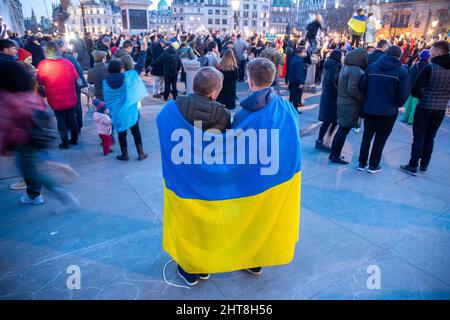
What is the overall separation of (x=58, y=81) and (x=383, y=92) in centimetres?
551

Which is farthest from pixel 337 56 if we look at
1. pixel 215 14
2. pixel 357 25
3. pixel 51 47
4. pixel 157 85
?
pixel 215 14

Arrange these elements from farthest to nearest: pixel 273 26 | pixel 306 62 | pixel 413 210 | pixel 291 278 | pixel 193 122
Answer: pixel 273 26 < pixel 306 62 < pixel 413 210 < pixel 291 278 < pixel 193 122

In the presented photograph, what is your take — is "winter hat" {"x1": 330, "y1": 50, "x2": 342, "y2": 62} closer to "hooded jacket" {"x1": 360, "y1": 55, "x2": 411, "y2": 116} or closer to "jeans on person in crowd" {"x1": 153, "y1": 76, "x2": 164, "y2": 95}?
"hooded jacket" {"x1": 360, "y1": 55, "x2": 411, "y2": 116}

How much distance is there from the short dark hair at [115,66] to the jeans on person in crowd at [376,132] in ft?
13.9

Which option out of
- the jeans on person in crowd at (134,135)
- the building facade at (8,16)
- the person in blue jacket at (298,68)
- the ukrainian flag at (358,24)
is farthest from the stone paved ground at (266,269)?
the ukrainian flag at (358,24)

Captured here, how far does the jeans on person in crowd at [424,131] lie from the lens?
485 centimetres

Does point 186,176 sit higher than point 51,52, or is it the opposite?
point 51,52

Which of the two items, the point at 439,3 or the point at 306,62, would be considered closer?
the point at 306,62

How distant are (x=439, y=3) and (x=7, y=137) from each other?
68.2 m

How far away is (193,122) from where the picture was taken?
238 centimetres

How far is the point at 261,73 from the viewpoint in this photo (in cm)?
253
